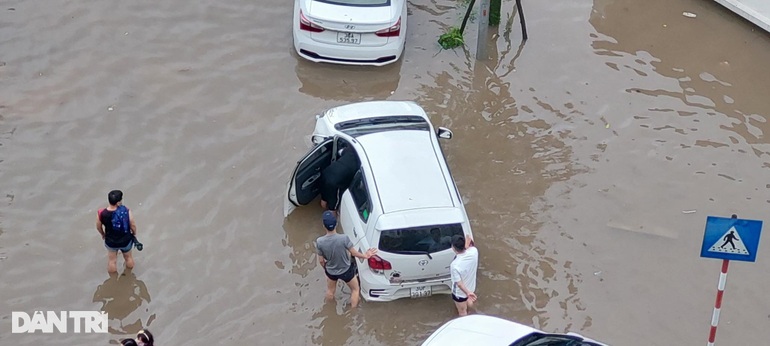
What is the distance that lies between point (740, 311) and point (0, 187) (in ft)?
31.6

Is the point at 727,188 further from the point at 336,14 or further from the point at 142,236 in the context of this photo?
the point at 142,236

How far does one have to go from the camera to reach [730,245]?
8.66 m

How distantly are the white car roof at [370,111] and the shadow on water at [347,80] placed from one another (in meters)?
1.94

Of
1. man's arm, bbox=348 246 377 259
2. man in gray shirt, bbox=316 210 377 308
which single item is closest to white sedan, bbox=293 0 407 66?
man in gray shirt, bbox=316 210 377 308

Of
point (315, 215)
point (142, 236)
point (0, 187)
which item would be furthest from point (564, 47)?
point (0, 187)

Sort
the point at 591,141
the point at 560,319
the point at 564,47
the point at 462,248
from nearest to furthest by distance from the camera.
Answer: the point at 462,248, the point at 560,319, the point at 591,141, the point at 564,47

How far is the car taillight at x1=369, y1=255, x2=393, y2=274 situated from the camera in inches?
410

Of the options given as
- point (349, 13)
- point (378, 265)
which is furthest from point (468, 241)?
point (349, 13)

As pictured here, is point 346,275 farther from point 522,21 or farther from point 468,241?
point 522,21

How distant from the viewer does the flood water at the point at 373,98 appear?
1095 cm

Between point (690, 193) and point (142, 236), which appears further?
point (690, 193)

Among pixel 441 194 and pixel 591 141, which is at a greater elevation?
pixel 441 194

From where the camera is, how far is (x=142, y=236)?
463 inches

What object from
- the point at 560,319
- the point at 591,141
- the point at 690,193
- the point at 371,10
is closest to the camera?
the point at 560,319
